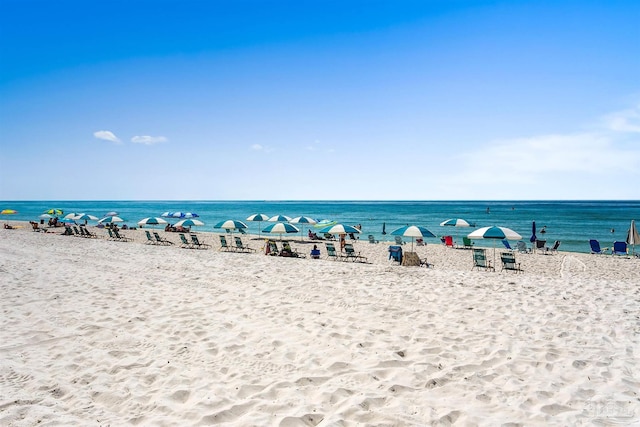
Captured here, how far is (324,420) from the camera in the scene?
11.3 feet

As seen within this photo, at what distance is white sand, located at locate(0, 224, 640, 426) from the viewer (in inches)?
143

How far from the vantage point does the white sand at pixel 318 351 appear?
3.62 m

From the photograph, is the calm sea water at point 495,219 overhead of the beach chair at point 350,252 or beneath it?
beneath

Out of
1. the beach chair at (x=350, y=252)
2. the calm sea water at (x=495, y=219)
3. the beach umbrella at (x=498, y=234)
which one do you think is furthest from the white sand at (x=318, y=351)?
the calm sea water at (x=495, y=219)

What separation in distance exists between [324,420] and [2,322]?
581 cm

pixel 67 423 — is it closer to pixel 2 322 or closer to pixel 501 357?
pixel 2 322

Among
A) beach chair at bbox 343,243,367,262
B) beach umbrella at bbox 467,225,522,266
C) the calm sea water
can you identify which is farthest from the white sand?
the calm sea water

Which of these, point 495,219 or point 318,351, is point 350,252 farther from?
point 495,219

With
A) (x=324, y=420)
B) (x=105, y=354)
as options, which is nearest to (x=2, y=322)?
(x=105, y=354)

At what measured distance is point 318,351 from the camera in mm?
Result: 5027

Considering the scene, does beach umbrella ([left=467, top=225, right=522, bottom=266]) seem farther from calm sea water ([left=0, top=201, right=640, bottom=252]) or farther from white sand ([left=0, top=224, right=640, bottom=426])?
white sand ([left=0, top=224, right=640, bottom=426])

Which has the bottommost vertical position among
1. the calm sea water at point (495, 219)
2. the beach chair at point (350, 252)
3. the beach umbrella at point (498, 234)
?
the calm sea water at point (495, 219)

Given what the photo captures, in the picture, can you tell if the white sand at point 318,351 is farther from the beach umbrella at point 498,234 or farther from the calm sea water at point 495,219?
the calm sea water at point 495,219

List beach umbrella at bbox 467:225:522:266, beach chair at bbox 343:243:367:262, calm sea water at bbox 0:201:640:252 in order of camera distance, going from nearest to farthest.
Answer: beach umbrella at bbox 467:225:522:266
beach chair at bbox 343:243:367:262
calm sea water at bbox 0:201:640:252
